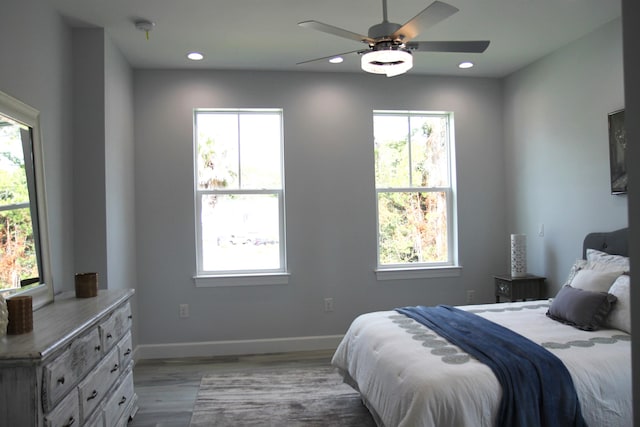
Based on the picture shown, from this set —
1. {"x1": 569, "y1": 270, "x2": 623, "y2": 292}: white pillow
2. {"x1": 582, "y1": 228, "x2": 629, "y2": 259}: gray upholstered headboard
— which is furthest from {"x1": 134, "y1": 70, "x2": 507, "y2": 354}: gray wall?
{"x1": 569, "y1": 270, "x2": 623, "y2": 292}: white pillow

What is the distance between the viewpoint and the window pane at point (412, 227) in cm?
488

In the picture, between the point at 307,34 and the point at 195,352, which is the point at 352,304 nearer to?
the point at 195,352

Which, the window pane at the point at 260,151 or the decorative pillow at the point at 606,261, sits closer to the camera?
the decorative pillow at the point at 606,261

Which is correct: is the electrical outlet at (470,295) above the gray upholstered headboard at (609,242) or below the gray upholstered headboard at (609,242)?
below

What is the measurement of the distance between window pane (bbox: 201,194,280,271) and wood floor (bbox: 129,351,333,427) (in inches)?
36.0

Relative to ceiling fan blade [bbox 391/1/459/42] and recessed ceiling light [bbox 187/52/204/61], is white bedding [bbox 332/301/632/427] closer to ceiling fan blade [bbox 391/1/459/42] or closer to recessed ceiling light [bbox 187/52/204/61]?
ceiling fan blade [bbox 391/1/459/42]

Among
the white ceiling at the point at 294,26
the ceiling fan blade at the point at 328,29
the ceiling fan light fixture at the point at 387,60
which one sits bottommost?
the ceiling fan light fixture at the point at 387,60

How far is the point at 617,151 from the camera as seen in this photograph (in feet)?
11.5

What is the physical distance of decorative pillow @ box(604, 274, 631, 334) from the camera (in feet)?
9.23

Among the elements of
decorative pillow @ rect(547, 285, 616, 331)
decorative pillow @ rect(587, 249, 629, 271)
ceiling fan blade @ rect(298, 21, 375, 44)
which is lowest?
decorative pillow @ rect(547, 285, 616, 331)

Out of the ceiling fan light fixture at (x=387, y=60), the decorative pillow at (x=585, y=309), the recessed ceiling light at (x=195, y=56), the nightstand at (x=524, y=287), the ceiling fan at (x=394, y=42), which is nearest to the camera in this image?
the ceiling fan at (x=394, y=42)

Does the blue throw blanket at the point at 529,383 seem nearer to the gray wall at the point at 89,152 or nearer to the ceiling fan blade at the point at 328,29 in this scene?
the ceiling fan blade at the point at 328,29

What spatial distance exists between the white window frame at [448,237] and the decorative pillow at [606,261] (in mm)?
1520

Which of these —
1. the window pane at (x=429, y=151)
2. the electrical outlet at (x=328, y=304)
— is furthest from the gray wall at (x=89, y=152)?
the window pane at (x=429, y=151)
